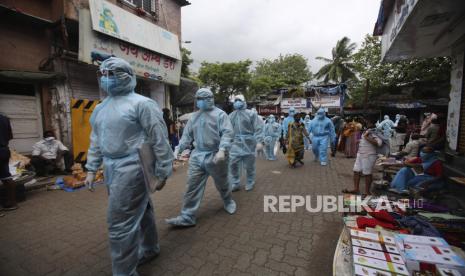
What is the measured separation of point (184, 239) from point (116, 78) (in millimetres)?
2036

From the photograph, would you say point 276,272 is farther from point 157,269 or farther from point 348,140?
point 348,140

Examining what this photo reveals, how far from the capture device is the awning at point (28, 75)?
5277mm

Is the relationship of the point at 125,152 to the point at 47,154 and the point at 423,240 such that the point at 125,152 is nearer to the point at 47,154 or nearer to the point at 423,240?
the point at 423,240

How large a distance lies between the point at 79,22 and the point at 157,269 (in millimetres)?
6712

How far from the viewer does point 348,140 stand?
920 cm

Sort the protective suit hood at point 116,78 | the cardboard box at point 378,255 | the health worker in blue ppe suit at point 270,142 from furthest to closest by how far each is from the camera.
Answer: the health worker in blue ppe suit at point 270,142 → the protective suit hood at point 116,78 → the cardboard box at point 378,255

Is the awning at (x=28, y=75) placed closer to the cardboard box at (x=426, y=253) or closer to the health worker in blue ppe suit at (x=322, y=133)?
the health worker in blue ppe suit at (x=322, y=133)

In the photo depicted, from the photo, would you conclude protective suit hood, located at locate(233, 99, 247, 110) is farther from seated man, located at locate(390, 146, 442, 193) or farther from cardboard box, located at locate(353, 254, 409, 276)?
cardboard box, located at locate(353, 254, 409, 276)

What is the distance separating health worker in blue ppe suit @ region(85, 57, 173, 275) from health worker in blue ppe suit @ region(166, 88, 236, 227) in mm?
947

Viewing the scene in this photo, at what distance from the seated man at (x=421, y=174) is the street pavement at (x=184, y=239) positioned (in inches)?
59.8

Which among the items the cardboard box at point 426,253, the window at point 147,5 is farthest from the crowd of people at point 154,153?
the window at point 147,5

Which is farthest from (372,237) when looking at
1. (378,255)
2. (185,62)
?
(185,62)

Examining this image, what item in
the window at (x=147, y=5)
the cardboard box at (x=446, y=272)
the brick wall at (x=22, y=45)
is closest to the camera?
the cardboard box at (x=446, y=272)

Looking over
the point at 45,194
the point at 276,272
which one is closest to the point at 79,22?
the point at 45,194
